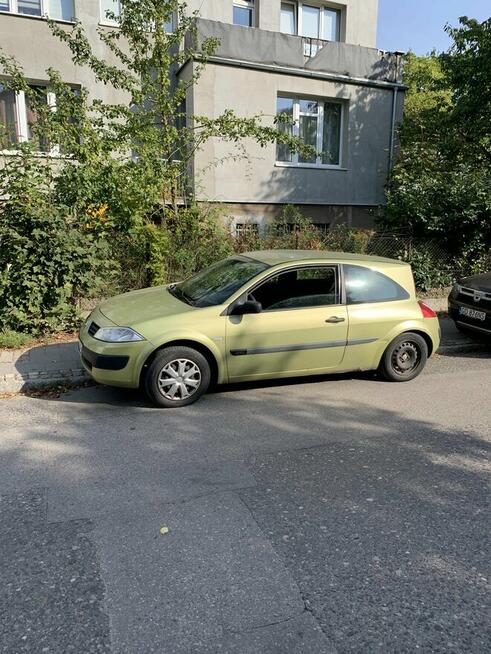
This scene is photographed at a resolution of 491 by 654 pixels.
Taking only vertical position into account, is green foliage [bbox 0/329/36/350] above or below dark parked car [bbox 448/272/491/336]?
below

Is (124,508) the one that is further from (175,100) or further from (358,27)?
(358,27)

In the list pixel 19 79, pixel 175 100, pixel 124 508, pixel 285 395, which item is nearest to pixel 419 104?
pixel 175 100

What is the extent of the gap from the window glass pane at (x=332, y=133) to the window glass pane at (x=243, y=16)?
327 centimetres

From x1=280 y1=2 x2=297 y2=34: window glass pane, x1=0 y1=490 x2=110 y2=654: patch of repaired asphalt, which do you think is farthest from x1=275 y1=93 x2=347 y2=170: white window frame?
x1=0 y1=490 x2=110 y2=654: patch of repaired asphalt

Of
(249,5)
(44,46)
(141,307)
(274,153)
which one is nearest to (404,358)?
(141,307)

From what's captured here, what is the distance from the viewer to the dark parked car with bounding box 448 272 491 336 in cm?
785

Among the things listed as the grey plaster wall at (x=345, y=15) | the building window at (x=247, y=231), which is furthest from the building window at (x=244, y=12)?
the building window at (x=247, y=231)

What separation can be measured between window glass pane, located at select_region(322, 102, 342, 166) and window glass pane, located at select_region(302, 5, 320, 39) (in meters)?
2.48

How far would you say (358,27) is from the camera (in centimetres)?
1586

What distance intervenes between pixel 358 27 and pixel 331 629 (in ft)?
56.7

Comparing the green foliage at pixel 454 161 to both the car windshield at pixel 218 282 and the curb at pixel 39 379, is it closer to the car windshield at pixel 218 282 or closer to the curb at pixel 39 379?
the car windshield at pixel 218 282

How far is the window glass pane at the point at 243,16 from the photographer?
1477cm

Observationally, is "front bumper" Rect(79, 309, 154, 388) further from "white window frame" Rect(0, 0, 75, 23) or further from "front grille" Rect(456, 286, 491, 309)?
"white window frame" Rect(0, 0, 75, 23)

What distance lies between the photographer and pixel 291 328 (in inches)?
225
